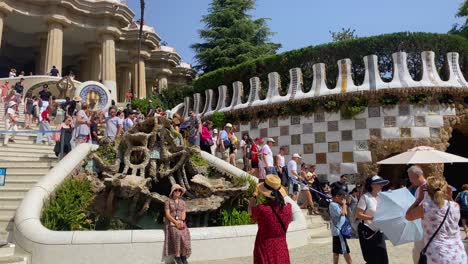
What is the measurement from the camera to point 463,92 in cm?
1488

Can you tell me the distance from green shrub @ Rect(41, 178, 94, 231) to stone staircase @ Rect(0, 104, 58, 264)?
28.6 inches

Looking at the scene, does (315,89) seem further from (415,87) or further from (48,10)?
(48,10)

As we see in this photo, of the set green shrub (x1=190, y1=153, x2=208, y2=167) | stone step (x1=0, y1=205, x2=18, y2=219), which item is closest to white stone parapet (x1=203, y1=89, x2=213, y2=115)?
green shrub (x1=190, y1=153, x2=208, y2=167)

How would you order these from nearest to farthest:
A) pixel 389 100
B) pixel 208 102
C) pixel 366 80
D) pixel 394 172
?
pixel 389 100 → pixel 366 80 → pixel 394 172 → pixel 208 102

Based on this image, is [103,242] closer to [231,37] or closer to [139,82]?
[231,37]

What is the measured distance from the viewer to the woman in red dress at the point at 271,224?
13.6ft

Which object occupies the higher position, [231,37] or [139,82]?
[231,37]

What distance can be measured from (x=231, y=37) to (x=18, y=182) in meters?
23.8

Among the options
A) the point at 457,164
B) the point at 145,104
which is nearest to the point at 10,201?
the point at 457,164

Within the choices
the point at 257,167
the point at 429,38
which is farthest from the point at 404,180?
the point at 257,167

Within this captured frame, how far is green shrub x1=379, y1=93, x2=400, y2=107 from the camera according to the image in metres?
14.6

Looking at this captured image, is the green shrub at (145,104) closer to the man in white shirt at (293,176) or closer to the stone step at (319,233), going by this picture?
the man in white shirt at (293,176)

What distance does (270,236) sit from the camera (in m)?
4.18

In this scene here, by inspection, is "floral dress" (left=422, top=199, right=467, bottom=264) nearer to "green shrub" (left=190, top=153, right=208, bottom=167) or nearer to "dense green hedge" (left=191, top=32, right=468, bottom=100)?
"green shrub" (left=190, top=153, right=208, bottom=167)
